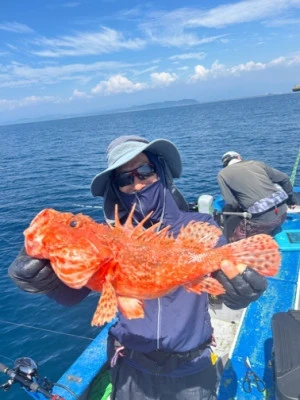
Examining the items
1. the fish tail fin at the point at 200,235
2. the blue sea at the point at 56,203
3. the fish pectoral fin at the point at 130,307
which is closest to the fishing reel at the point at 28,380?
the blue sea at the point at 56,203

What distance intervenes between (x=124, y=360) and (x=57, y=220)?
2186mm

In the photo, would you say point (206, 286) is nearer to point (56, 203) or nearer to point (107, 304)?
point (107, 304)

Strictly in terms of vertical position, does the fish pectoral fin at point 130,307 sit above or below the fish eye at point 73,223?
below

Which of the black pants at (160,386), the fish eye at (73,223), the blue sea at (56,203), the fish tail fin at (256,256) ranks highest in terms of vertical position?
the fish eye at (73,223)

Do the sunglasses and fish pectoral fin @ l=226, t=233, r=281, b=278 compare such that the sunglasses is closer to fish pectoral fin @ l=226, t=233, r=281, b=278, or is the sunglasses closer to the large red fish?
the large red fish

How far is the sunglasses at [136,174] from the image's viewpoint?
368 centimetres

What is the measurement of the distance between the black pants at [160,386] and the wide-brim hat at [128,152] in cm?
232

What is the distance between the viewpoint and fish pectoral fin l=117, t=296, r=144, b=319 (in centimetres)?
275

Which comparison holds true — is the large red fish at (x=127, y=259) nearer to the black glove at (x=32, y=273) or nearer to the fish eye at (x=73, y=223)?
the fish eye at (x=73, y=223)

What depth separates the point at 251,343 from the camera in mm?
5582

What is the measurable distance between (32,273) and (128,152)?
1682mm

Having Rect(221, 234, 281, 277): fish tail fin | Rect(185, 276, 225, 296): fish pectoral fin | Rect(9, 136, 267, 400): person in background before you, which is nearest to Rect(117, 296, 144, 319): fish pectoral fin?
Rect(185, 276, 225, 296): fish pectoral fin

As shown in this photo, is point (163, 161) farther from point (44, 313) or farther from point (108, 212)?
point (44, 313)

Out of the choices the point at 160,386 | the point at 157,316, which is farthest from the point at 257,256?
the point at 160,386
